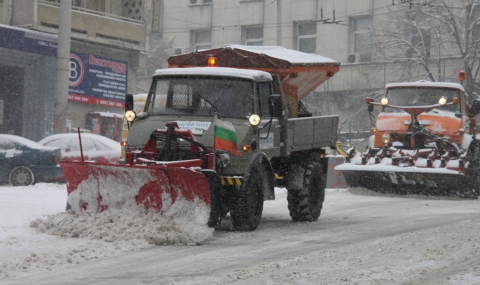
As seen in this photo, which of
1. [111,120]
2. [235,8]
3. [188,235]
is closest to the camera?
[188,235]

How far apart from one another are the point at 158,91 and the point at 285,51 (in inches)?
133

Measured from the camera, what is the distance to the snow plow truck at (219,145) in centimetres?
1103

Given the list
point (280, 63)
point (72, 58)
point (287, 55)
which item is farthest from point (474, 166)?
point (72, 58)

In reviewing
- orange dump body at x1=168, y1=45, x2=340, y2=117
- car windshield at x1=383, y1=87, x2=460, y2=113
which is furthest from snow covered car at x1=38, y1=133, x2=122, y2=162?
orange dump body at x1=168, y1=45, x2=340, y2=117

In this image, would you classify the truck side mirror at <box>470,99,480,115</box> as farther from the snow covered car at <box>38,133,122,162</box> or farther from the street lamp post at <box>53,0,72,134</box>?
the street lamp post at <box>53,0,72,134</box>

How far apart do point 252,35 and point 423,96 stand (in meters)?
26.8

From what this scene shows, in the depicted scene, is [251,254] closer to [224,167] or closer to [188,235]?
[188,235]

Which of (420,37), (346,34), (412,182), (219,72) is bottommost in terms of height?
(412,182)

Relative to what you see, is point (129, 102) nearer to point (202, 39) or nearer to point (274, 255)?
point (274, 255)

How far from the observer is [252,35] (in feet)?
152

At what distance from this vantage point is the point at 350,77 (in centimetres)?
4281

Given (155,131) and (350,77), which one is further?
(350,77)

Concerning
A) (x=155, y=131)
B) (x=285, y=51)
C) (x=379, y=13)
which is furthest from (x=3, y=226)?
(x=379, y=13)

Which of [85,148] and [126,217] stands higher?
[85,148]
